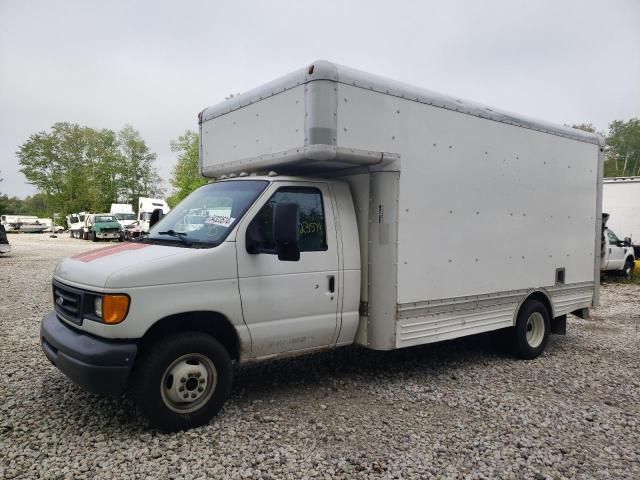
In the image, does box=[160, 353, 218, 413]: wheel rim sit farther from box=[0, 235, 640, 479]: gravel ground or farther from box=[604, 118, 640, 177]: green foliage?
box=[604, 118, 640, 177]: green foliage

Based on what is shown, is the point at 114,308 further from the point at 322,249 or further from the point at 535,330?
the point at 535,330

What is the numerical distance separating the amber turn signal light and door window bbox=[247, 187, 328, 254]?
1192 mm

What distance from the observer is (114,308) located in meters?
3.74

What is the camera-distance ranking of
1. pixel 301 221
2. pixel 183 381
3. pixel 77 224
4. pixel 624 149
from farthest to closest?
pixel 624 149 < pixel 77 224 < pixel 301 221 < pixel 183 381

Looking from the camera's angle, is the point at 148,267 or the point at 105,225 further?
the point at 105,225

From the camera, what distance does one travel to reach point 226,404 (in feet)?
15.5

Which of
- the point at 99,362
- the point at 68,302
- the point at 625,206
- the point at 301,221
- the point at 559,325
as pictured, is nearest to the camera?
the point at 99,362

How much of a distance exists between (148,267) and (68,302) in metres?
0.94

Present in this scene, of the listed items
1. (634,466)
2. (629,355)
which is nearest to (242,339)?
(634,466)

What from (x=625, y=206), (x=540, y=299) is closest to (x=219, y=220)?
(x=540, y=299)

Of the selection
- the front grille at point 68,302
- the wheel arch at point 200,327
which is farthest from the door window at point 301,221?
the front grille at point 68,302

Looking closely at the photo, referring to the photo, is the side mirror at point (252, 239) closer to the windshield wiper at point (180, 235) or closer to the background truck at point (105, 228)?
the windshield wiper at point (180, 235)

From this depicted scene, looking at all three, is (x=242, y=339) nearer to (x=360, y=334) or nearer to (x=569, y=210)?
(x=360, y=334)

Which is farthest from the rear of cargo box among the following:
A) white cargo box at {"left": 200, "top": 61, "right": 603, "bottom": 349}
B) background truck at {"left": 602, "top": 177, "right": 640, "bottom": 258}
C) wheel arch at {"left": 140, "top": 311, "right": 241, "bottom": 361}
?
background truck at {"left": 602, "top": 177, "right": 640, "bottom": 258}
